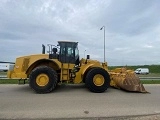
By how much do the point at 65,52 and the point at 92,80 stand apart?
7.00ft

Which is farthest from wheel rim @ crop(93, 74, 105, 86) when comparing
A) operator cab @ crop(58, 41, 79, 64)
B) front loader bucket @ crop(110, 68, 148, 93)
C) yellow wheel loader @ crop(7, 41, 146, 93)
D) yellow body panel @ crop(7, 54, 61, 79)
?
yellow body panel @ crop(7, 54, 61, 79)

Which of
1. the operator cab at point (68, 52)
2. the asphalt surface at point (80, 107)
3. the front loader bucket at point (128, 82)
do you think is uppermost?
the operator cab at point (68, 52)

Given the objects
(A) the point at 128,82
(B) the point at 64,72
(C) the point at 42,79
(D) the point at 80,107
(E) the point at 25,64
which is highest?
(E) the point at 25,64

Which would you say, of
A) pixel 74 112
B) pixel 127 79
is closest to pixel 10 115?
pixel 74 112

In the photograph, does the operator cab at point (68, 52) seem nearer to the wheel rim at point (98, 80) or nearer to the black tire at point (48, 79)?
the black tire at point (48, 79)

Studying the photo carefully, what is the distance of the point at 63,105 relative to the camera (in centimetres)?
880

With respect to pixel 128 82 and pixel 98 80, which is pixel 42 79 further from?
pixel 128 82

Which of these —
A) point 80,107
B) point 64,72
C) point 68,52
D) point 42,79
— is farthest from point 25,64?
point 80,107

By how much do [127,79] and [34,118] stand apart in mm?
6537

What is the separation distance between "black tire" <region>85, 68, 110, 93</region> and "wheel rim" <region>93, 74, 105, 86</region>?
92 millimetres

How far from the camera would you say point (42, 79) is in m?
11.8

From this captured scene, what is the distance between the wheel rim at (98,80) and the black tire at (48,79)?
6.59ft

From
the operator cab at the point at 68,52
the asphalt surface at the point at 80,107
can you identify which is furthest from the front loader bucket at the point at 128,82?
the operator cab at the point at 68,52

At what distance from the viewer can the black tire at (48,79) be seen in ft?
38.1
